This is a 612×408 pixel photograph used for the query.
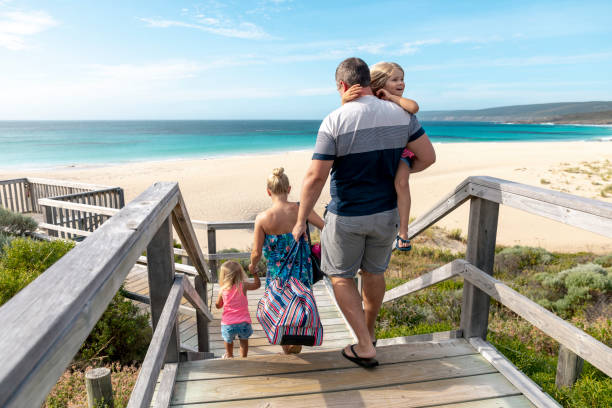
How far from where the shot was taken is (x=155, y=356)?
1.76 meters

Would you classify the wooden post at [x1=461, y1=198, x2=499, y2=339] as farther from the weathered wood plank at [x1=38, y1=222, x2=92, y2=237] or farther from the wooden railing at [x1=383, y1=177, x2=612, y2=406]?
the weathered wood plank at [x1=38, y1=222, x2=92, y2=237]

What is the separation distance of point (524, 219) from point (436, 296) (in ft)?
35.8

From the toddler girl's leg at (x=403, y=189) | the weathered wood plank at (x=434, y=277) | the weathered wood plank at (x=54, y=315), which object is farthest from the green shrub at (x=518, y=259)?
the weathered wood plank at (x=54, y=315)

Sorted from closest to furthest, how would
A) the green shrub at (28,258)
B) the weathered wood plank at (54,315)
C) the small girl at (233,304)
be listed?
1. the weathered wood plank at (54,315)
2. the small girl at (233,304)
3. the green shrub at (28,258)

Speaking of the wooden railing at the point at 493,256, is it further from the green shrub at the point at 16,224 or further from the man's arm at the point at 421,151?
the green shrub at the point at 16,224

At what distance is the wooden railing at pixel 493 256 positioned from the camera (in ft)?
5.93

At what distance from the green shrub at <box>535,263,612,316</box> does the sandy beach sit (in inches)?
239

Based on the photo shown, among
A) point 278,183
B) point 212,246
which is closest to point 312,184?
point 278,183

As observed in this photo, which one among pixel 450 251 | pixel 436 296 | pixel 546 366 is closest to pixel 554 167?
pixel 450 251

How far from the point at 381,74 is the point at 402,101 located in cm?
29

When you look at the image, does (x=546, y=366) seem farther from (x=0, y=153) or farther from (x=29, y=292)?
(x=0, y=153)

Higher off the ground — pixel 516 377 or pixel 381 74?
pixel 381 74

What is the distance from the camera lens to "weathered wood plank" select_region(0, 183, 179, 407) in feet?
2.07

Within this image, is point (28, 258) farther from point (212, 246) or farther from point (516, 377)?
point (516, 377)
